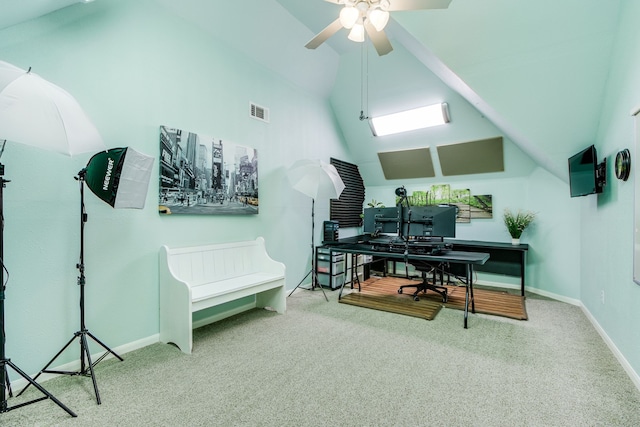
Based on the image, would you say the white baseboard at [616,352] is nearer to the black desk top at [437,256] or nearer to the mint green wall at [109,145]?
the black desk top at [437,256]

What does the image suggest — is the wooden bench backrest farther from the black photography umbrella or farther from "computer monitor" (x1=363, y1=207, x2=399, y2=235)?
"computer monitor" (x1=363, y1=207, x2=399, y2=235)

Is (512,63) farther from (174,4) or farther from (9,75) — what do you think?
(9,75)

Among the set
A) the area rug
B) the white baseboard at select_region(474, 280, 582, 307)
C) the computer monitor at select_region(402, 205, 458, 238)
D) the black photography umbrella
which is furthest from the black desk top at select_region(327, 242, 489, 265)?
the black photography umbrella

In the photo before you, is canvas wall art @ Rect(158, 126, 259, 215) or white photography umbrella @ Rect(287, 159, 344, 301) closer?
canvas wall art @ Rect(158, 126, 259, 215)

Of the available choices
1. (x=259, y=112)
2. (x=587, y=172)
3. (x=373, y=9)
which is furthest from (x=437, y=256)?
(x=259, y=112)

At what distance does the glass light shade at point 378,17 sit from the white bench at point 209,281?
269 centimetres

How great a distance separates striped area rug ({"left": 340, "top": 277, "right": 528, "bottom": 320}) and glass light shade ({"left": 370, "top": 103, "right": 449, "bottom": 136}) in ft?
8.96

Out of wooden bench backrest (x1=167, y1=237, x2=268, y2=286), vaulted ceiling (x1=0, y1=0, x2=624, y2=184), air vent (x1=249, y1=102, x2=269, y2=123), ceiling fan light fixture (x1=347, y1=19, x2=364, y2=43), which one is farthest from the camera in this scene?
air vent (x1=249, y1=102, x2=269, y2=123)

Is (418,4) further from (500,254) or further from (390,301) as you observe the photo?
(500,254)

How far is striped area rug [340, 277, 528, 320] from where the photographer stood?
3826mm

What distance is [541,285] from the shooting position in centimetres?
475

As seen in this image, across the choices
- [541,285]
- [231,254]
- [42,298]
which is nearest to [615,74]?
[541,285]

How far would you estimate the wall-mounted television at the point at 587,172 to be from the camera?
3029mm

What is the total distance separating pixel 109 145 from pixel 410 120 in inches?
171
